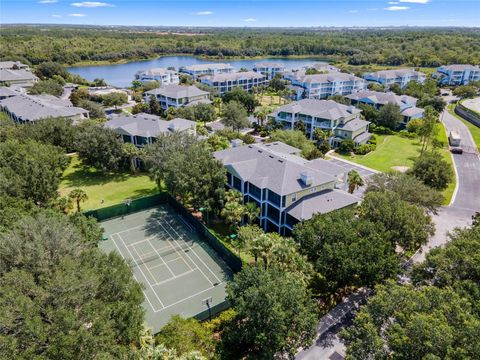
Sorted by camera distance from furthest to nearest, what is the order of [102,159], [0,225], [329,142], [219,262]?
[329,142]
[102,159]
[219,262]
[0,225]

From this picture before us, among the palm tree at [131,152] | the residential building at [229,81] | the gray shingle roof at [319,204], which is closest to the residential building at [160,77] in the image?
the residential building at [229,81]

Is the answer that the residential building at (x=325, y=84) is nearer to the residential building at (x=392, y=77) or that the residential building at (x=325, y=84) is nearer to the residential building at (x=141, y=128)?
the residential building at (x=392, y=77)

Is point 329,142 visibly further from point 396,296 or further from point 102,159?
point 396,296

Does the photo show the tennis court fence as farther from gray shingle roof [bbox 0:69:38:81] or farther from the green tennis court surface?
gray shingle roof [bbox 0:69:38:81]

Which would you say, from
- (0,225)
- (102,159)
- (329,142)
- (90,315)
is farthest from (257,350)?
(329,142)

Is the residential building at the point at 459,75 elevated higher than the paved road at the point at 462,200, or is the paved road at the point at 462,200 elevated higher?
the residential building at the point at 459,75

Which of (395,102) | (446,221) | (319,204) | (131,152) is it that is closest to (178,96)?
(131,152)

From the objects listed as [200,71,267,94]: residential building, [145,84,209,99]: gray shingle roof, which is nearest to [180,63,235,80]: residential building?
[200,71,267,94]: residential building
